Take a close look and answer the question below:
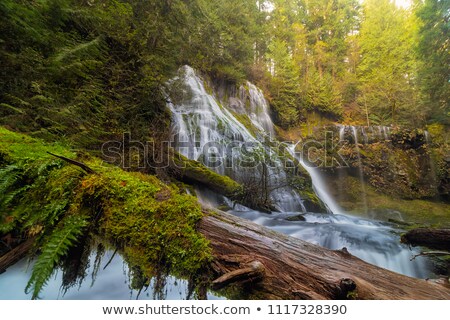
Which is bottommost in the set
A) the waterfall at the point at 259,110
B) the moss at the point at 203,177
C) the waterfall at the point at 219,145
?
the moss at the point at 203,177

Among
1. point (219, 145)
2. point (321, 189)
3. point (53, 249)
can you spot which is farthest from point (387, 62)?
point (53, 249)

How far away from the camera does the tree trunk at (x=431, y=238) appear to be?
155 inches

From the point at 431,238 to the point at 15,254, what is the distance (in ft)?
19.9

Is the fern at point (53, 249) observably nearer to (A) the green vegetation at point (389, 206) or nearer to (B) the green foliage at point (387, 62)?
(A) the green vegetation at point (389, 206)

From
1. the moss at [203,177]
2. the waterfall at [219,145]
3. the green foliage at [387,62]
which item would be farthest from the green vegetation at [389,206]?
the moss at [203,177]

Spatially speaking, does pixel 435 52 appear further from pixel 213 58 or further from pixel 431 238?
pixel 431 238

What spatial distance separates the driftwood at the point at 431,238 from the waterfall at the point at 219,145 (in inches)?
148

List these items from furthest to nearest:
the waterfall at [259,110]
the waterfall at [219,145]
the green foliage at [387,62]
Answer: the waterfall at [259,110] < the green foliage at [387,62] < the waterfall at [219,145]

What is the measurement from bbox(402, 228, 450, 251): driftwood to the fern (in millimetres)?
5552

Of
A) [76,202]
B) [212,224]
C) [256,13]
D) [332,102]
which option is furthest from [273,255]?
[256,13]

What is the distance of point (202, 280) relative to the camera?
1384 mm

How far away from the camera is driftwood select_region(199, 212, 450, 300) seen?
4.27 ft

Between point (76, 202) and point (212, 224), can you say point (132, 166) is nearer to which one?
point (76, 202)

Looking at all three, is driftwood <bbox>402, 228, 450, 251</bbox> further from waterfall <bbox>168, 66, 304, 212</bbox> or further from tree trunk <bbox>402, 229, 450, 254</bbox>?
waterfall <bbox>168, 66, 304, 212</bbox>
